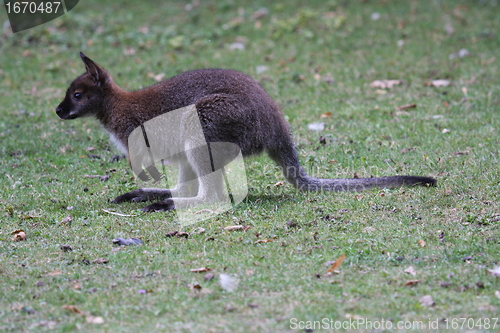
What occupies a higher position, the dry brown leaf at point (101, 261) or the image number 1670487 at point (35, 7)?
the image number 1670487 at point (35, 7)

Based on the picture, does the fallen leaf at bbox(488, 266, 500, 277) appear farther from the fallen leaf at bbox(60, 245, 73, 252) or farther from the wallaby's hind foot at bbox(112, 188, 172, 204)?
the wallaby's hind foot at bbox(112, 188, 172, 204)

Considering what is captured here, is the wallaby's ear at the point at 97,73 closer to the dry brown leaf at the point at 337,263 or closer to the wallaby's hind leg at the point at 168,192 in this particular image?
the wallaby's hind leg at the point at 168,192

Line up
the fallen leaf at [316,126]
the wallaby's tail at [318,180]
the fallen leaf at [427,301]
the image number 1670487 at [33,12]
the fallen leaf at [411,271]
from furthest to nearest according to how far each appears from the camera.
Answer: the image number 1670487 at [33,12] < the fallen leaf at [316,126] < the wallaby's tail at [318,180] < the fallen leaf at [411,271] < the fallen leaf at [427,301]

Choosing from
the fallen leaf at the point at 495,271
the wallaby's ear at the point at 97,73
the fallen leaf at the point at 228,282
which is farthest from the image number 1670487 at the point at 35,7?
→ the fallen leaf at the point at 495,271

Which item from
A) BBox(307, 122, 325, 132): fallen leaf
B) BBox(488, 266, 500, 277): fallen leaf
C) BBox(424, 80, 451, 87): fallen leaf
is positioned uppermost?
BBox(488, 266, 500, 277): fallen leaf

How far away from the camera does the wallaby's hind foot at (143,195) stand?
19.0 ft

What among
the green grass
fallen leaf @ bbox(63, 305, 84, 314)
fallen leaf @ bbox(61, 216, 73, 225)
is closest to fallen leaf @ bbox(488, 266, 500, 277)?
the green grass

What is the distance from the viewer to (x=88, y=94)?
612cm

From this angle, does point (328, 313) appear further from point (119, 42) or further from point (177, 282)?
point (119, 42)

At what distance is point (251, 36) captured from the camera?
11375 mm

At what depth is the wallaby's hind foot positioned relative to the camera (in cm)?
580

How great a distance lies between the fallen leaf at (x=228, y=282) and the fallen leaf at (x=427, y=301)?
1.13 m
